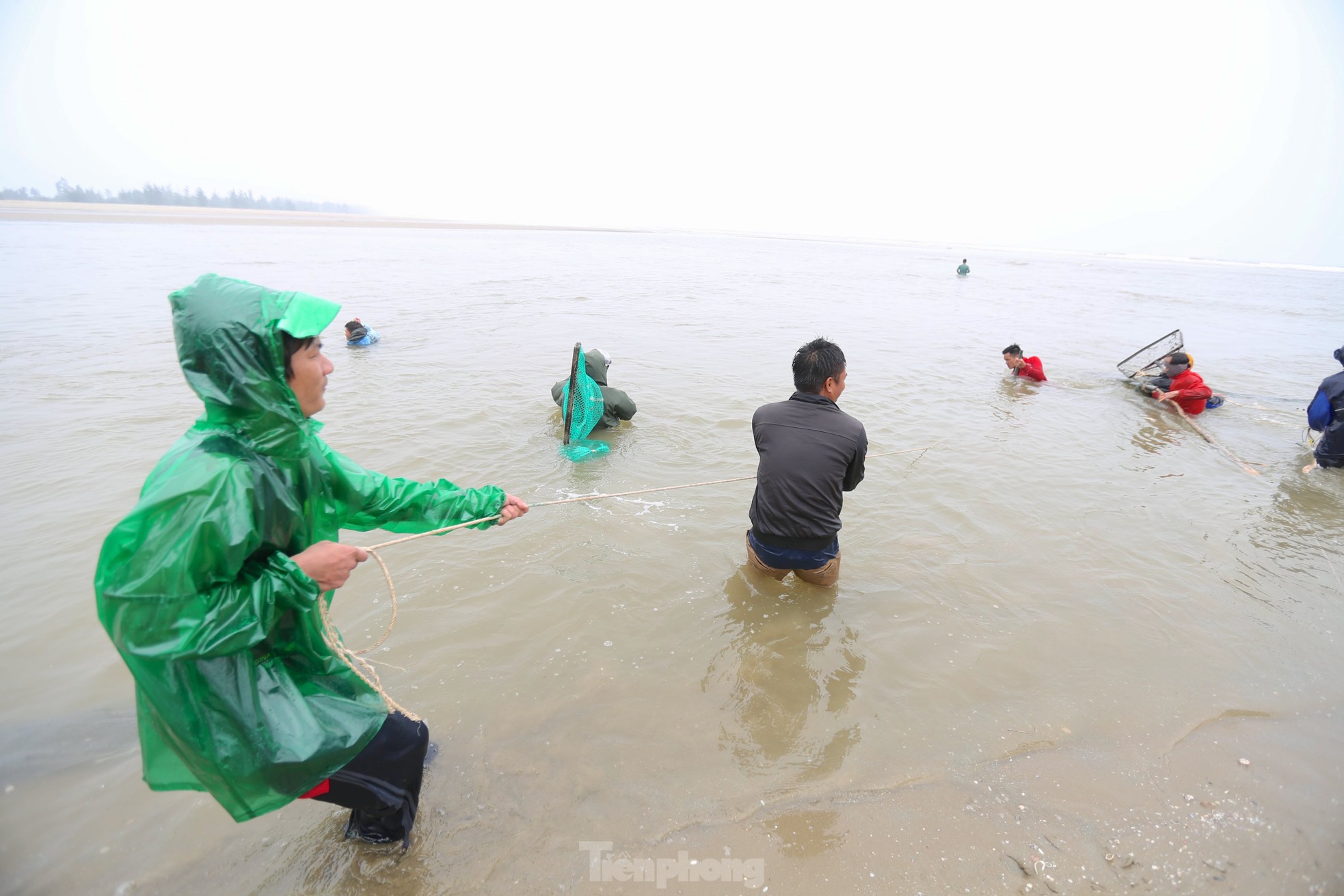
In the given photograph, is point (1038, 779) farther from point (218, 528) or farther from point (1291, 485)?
point (1291, 485)

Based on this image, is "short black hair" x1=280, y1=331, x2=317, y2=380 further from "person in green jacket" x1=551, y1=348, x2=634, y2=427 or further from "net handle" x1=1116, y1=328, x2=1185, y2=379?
"net handle" x1=1116, y1=328, x2=1185, y2=379

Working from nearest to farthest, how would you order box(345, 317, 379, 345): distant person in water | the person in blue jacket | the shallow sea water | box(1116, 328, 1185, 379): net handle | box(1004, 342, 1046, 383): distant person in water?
the shallow sea water → the person in blue jacket → box(1116, 328, 1185, 379): net handle → box(1004, 342, 1046, 383): distant person in water → box(345, 317, 379, 345): distant person in water

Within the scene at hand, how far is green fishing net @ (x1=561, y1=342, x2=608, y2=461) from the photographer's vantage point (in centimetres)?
654

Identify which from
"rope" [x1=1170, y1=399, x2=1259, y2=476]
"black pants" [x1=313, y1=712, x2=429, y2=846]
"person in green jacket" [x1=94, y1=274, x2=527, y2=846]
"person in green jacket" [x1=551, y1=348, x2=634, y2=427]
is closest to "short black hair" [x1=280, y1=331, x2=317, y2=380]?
"person in green jacket" [x1=94, y1=274, x2=527, y2=846]

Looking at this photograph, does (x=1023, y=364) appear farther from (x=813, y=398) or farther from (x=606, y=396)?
(x=813, y=398)

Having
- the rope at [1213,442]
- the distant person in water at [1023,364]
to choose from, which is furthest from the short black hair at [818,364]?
the distant person in water at [1023,364]

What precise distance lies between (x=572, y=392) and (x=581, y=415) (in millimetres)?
361

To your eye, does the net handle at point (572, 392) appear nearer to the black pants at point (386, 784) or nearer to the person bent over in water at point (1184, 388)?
the black pants at point (386, 784)

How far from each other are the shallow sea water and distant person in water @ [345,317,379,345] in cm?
237

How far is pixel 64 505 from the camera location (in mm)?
5121

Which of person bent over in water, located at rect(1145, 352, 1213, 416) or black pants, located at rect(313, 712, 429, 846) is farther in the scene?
person bent over in water, located at rect(1145, 352, 1213, 416)

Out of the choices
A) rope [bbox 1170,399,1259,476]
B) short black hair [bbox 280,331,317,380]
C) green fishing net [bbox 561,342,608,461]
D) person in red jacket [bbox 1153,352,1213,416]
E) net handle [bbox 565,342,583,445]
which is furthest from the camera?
person in red jacket [bbox 1153,352,1213,416]

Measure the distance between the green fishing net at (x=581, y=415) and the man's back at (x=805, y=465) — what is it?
3.19 m

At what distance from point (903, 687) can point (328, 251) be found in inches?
1334
